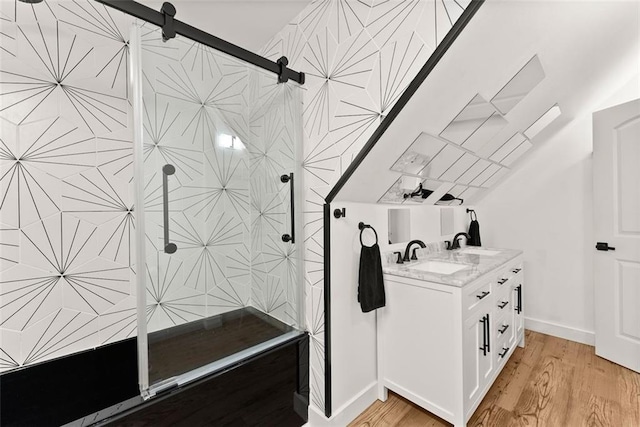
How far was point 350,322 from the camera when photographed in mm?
1705

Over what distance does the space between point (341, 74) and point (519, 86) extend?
3.32 ft

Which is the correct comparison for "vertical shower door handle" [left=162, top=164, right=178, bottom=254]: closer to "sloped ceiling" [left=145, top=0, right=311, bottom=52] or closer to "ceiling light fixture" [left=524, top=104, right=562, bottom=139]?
"sloped ceiling" [left=145, top=0, right=311, bottom=52]

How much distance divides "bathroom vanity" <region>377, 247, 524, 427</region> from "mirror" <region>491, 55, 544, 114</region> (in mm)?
995

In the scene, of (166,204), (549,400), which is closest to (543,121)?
(549,400)

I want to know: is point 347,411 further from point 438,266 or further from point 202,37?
point 202,37

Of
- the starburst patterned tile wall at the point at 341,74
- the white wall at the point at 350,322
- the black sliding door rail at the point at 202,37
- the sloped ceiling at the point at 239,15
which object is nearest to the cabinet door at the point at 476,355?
the white wall at the point at 350,322

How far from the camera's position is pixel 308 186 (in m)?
1.77

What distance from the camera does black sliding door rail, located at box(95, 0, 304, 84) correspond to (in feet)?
3.54

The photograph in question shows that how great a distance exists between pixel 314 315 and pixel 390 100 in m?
1.28

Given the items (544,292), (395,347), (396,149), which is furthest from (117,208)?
(544,292)

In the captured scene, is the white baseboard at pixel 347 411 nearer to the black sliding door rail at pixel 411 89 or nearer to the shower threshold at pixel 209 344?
the shower threshold at pixel 209 344

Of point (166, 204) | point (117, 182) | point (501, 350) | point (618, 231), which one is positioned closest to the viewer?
point (166, 204)

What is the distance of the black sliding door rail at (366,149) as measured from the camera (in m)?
1.08

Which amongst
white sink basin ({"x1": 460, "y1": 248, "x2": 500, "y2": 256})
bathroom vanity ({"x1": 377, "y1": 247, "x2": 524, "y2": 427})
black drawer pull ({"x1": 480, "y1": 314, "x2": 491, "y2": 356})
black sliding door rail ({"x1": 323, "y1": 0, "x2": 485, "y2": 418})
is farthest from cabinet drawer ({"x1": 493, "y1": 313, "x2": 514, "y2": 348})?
black sliding door rail ({"x1": 323, "y1": 0, "x2": 485, "y2": 418})
